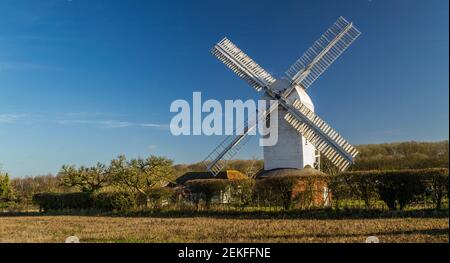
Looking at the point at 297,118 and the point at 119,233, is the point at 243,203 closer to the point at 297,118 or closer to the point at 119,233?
the point at 297,118

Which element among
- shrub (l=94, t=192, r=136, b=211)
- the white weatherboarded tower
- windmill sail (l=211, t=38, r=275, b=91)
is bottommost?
shrub (l=94, t=192, r=136, b=211)

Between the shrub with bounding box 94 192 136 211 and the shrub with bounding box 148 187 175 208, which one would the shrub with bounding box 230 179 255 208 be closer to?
the shrub with bounding box 148 187 175 208

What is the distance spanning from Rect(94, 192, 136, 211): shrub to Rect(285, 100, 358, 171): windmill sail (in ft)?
30.0

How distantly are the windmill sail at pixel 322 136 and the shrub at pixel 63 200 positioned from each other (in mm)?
12838

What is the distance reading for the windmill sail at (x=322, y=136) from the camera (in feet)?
75.5

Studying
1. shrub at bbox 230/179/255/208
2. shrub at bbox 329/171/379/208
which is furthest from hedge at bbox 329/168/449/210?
shrub at bbox 230/179/255/208

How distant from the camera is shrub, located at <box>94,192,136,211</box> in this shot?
81.6 ft

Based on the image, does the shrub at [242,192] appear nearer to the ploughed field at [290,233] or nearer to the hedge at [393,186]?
the hedge at [393,186]

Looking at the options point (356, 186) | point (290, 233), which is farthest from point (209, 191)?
point (290, 233)

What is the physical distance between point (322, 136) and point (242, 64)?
238 inches

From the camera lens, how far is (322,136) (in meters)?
23.6

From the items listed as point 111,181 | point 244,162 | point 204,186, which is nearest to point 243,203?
point 204,186
